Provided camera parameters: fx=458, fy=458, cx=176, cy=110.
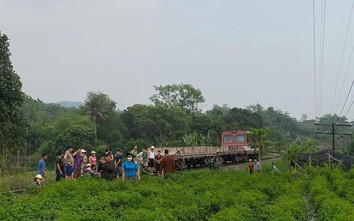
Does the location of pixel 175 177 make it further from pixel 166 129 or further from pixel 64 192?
pixel 166 129

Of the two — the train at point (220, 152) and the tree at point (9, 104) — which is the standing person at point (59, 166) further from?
the train at point (220, 152)

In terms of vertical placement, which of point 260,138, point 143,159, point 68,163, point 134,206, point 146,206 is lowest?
point 134,206

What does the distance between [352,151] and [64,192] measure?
70.7 meters

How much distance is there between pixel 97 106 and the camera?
8200 cm

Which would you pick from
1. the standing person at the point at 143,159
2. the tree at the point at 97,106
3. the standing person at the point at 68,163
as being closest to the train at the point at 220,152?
the standing person at the point at 143,159

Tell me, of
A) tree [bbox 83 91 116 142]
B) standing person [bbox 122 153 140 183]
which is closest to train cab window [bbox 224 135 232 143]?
standing person [bbox 122 153 140 183]

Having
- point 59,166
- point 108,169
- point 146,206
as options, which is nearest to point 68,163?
point 59,166

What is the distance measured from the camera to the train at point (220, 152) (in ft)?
111

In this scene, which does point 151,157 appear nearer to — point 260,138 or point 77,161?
point 77,161

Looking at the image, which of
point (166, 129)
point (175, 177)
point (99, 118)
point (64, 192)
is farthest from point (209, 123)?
point (64, 192)

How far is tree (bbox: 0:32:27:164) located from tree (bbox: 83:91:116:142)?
4898 cm

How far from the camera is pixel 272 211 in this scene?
1077 centimetres

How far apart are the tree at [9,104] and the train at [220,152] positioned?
9488 mm

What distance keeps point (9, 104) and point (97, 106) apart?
51179 millimetres
